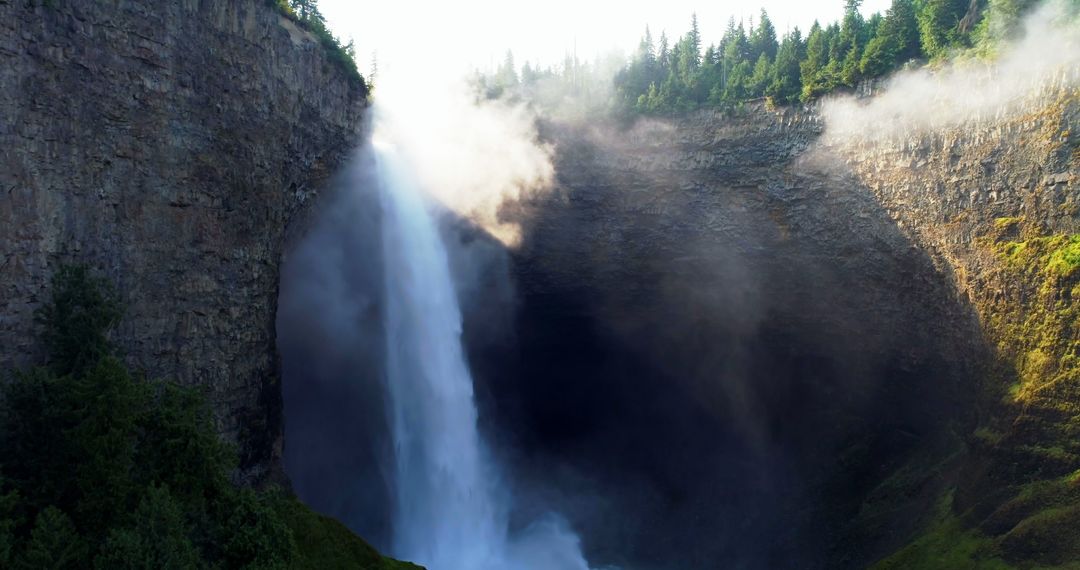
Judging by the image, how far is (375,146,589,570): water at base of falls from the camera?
1324 inches

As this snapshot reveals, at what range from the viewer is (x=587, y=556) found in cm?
3694

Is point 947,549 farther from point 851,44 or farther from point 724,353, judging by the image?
point 851,44

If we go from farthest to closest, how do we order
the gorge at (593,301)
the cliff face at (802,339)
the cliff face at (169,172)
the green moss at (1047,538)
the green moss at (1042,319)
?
1. the cliff face at (802,339)
2. the green moss at (1042,319)
3. the green moss at (1047,538)
4. the gorge at (593,301)
5. the cliff face at (169,172)

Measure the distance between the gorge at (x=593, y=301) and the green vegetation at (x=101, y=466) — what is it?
1.13m

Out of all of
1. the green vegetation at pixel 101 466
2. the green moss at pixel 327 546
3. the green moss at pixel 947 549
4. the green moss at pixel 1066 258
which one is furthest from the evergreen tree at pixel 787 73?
the green vegetation at pixel 101 466

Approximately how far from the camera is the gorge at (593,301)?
65.7ft

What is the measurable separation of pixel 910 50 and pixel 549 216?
699 inches

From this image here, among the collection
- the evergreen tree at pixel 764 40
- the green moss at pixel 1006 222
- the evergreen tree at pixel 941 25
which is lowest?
the green moss at pixel 1006 222

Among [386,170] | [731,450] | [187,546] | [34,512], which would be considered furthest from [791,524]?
[34,512]

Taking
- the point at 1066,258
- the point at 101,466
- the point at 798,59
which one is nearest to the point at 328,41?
the point at 101,466

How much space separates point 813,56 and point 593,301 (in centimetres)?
1619

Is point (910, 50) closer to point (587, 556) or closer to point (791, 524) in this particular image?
point (791, 524)

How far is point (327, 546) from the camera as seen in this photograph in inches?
968

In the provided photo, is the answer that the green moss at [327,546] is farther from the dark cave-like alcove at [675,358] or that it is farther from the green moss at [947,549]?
the green moss at [947,549]
